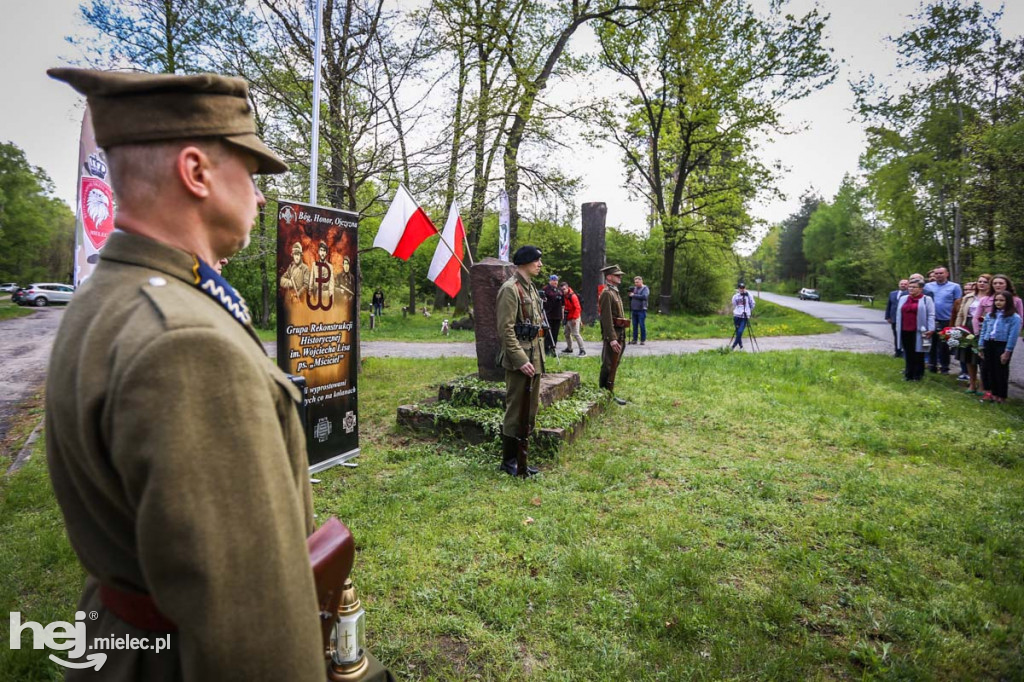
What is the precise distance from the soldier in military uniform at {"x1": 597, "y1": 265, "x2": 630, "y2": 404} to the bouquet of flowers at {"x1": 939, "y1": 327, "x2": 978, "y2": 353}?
19.7ft

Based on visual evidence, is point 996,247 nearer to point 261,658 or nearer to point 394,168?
point 394,168

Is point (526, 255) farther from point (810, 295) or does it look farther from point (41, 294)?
point (810, 295)

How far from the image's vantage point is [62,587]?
3498mm

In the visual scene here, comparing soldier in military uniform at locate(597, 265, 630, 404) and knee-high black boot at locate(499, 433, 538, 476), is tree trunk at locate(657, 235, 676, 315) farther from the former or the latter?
knee-high black boot at locate(499, 433, 538, 476)

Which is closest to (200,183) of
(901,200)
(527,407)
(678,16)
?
(527,407)

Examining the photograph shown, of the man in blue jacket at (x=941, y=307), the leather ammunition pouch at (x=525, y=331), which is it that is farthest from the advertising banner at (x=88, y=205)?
the man in blue jacket at (x=941, y=307)

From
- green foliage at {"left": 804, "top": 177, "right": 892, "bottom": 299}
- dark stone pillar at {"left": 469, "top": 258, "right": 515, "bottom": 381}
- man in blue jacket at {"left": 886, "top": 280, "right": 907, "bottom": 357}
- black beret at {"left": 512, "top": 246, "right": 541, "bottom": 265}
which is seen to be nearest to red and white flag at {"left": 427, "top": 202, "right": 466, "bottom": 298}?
dark stone pillar at {"left": 469, "top": 258, "right": 515, "bottom": 381}

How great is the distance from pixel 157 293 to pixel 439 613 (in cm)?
289

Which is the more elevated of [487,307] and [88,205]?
[88,205]

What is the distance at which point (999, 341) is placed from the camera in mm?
8367

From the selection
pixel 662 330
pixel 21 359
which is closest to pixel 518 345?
pixel 662 330

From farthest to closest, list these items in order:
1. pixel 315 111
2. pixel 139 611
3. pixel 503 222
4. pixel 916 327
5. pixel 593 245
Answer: pixel 593 245 < pixel 916 327 < pixel 503 222 < pixel 315 111 < pixel 139 611

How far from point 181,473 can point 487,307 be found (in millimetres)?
6977

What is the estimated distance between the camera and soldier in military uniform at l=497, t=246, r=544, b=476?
17.6ft
